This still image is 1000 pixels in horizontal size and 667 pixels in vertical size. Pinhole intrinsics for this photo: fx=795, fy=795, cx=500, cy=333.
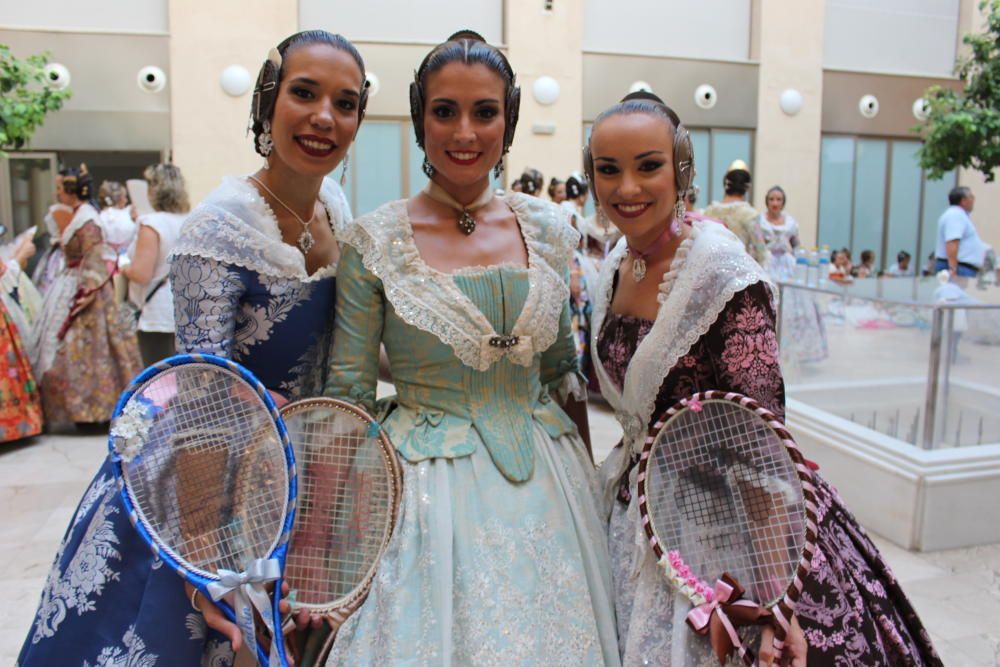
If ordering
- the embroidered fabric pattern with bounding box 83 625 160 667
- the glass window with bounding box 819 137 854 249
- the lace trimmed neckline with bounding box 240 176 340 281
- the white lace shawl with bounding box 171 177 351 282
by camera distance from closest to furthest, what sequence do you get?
the embroidered fabric pattern with bounding box 83 625 160 667 → the white lace shawl with bounding box 171 177 351 282 → the lace trimmed neckline with bounding box 240 176 340 281 → the glass window with bounding box 819 137 854 249

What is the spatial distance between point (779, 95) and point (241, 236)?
40.3 feet

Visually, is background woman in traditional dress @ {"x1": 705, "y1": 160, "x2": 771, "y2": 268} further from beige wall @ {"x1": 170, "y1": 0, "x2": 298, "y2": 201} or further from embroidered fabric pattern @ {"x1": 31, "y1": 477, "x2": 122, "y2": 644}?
beige wall @ {"x1": 170, "y1": 0, "x2": 298, "y2": 201}

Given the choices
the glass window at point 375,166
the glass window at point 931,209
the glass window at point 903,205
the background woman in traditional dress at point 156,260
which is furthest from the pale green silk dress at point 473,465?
the glass window at point 931,209

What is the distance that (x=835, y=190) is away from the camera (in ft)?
43.3

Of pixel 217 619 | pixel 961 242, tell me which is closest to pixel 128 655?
pixel 217 619

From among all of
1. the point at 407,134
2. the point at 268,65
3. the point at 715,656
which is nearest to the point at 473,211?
the point at 268,65

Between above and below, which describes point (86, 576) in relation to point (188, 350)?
below

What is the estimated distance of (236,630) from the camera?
1.37 m

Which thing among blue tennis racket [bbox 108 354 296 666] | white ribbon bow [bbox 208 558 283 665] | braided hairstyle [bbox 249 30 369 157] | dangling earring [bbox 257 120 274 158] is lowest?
white ribbon bow [bbox 208 558 283 665]

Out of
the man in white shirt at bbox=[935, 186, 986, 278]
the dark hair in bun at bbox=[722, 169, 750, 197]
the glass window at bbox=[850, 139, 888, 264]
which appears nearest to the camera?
the dark hair in bun at bbox=[722, 169, 750, 197]

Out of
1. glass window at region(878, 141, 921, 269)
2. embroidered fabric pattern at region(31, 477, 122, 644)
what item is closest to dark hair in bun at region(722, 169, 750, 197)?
embroidered fabric pattern at region(31, 477, 122, 644)

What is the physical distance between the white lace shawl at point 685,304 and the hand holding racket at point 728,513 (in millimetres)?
156

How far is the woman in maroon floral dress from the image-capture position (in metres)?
1.58
